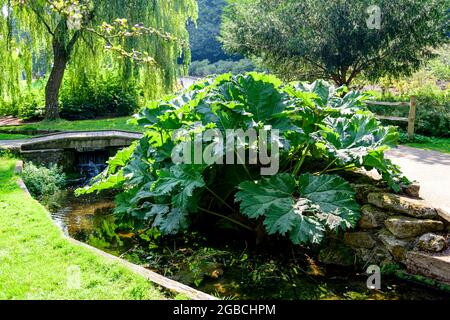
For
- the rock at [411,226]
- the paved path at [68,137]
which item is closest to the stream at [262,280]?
the rock at [411,226]

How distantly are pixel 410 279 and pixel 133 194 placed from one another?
3.16 metres

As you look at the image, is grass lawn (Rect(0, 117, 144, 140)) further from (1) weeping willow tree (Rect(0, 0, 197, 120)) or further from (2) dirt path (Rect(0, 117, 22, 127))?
(2) dirt path (Rect(0, 117, 22, 127))

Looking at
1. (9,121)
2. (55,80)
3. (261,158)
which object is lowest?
(9,121)

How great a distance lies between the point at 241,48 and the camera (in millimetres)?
14828

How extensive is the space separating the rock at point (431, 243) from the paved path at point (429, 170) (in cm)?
41

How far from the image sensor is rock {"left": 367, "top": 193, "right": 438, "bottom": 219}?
4160mm

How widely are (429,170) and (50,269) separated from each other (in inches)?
206

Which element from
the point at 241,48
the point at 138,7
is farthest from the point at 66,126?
the point at 241,48

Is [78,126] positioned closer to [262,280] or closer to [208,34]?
[262,280]

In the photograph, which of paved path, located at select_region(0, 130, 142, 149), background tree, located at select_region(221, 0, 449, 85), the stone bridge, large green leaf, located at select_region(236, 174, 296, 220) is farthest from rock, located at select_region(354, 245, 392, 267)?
background tree, located at select_region(221, 0, 449, 85)

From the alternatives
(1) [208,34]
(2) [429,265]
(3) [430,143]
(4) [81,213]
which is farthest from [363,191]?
(1) [208,34]

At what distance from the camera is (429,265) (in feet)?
12.8

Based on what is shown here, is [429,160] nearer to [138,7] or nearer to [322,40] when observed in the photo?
[322,40]

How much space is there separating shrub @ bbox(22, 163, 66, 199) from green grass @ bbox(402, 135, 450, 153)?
23.6 ft
